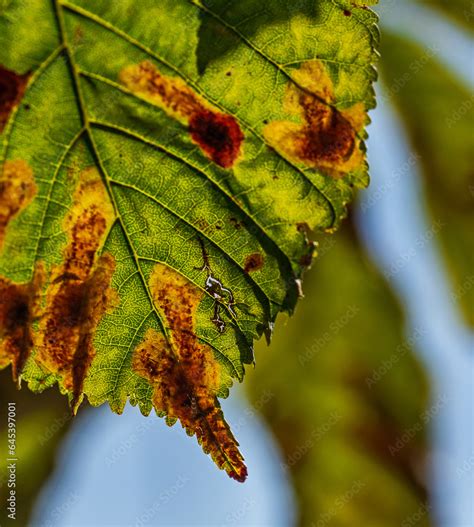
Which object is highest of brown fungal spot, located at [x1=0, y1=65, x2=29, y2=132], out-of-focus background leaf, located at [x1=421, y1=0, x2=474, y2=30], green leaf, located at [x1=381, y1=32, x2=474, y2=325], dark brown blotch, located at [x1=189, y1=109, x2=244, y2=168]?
out-of-focus background leaf, located at [x1=421, y1=0, x2=474, y2=30]

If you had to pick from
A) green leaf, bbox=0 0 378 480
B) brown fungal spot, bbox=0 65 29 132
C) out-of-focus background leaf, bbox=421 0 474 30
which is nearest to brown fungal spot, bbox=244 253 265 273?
green leaf, bbox=0 0 378 480

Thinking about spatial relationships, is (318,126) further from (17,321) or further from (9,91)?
(17,321)

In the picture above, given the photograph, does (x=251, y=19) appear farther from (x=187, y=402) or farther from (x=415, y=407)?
(x=415, y=407)

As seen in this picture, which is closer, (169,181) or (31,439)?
(169,181)

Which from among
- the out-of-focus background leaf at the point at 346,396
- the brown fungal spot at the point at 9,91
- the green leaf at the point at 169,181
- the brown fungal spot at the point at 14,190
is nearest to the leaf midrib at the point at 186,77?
the green leaf at the point at 169,181

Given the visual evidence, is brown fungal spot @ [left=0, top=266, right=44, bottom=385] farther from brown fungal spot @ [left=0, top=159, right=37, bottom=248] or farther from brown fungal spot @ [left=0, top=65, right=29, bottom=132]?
brown fungal spot @ [left=0, top=65, right=29, bottom=132]

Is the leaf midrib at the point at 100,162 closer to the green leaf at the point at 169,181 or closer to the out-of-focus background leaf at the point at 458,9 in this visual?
the green leaf at the point at 169,181

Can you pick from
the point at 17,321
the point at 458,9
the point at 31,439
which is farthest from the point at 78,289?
the point at 458,9
